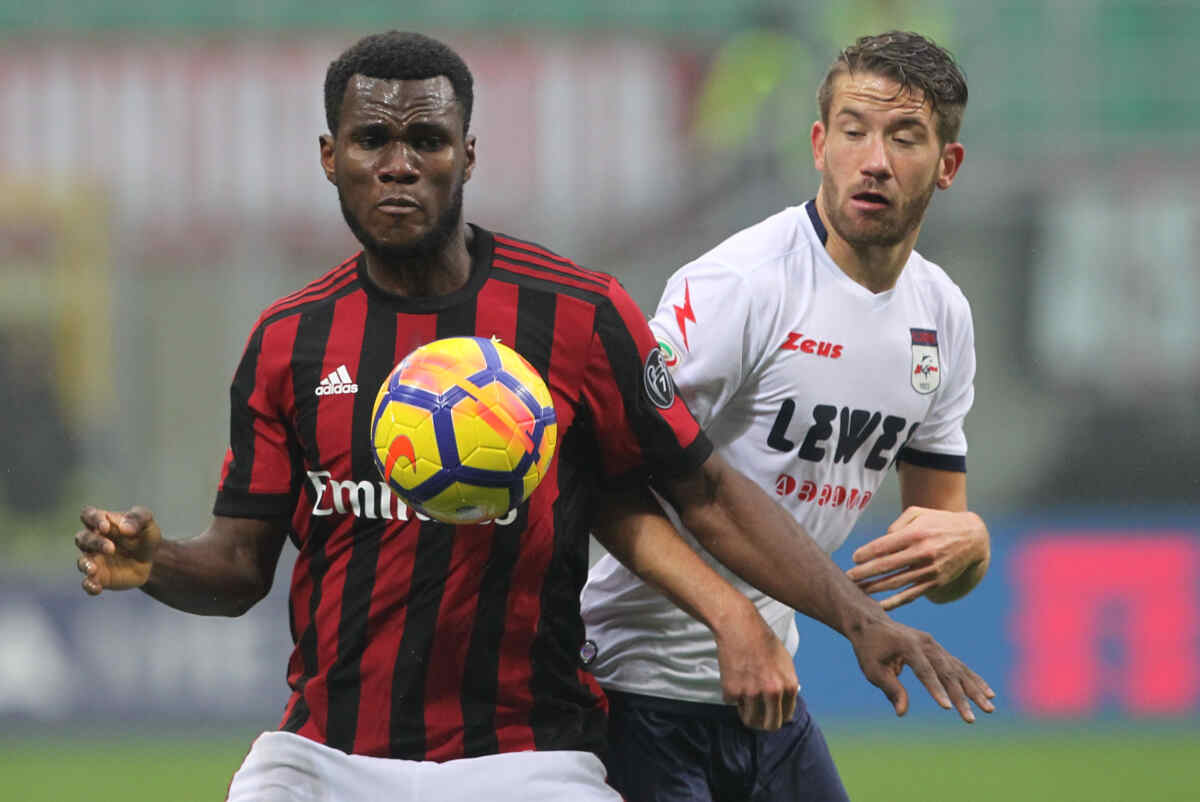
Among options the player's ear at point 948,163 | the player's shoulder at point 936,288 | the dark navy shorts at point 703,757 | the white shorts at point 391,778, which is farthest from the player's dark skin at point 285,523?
the player's ear at point 948,163

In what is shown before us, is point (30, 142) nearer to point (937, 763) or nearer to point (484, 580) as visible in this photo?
point (937, 763)

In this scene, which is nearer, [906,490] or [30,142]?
[906,490]

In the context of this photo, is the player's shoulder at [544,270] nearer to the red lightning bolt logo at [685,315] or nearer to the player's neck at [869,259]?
the red lightning bolt logo at [685,315]

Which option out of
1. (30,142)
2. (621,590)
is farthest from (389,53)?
(30,142)

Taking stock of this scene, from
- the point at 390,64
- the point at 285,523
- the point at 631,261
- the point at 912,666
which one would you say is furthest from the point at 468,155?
the point at 631,261

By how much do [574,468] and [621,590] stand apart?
62cm

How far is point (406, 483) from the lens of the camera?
330cm

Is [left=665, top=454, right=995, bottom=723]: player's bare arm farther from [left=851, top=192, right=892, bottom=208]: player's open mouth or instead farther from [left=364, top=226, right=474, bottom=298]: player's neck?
[left=851, top=192, right=892, bottom=208]: player's open mouth

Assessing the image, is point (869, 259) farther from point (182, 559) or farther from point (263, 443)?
point (182, 559)

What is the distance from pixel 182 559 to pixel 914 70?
194cm

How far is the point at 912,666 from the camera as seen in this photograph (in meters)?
3.57

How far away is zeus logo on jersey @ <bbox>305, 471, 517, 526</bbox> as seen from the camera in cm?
354

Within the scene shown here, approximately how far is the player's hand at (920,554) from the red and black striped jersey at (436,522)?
0.45 m

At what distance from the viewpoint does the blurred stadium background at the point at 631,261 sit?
1030 cm
